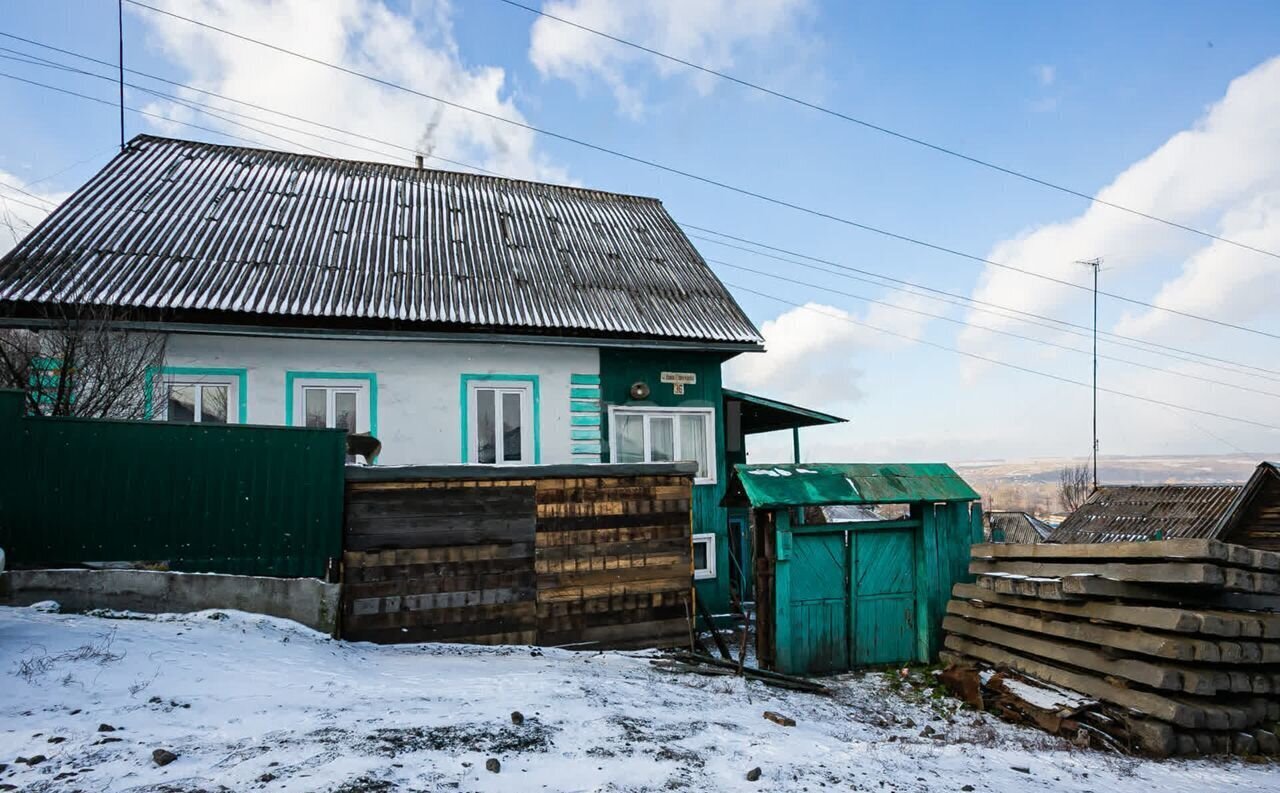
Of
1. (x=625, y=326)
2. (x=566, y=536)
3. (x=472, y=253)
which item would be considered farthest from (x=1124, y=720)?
(x=472, y=253)

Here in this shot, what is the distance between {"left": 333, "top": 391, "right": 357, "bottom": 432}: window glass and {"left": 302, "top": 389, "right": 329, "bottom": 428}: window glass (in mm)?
131

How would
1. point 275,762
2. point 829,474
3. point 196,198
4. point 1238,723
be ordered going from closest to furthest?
point 275,762, point 1238,723, point 829,474, point 196,198

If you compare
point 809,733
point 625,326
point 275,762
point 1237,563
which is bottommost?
point 809,733

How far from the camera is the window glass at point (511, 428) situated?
37.6 ft

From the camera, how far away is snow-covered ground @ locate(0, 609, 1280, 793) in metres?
3.99

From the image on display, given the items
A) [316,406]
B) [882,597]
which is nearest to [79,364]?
[316,406]

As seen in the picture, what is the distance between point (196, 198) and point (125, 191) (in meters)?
1.14

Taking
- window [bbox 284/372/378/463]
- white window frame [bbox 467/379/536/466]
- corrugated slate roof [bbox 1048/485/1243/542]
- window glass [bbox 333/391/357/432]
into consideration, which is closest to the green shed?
white window frame [bbox 467/379/536/466]

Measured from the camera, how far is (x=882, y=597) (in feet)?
31.5

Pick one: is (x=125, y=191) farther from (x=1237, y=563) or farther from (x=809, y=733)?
(x=1237, y=563)

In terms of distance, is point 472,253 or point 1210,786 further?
point 472,253

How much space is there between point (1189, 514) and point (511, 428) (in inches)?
737

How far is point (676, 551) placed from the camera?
8.80 meters

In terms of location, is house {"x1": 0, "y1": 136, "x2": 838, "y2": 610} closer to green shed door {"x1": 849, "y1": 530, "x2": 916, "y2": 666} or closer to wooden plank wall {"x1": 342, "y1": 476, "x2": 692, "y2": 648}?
green shed door {"x1": 849, "y1": 530, "x2": 916, "y2": 666}
